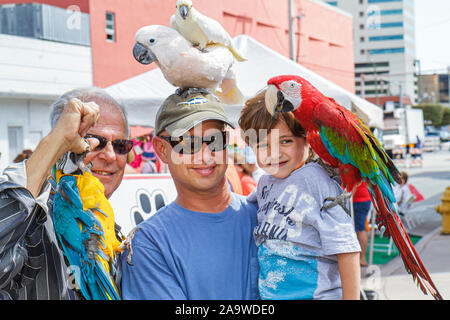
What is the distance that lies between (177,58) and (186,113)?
0.20 meters

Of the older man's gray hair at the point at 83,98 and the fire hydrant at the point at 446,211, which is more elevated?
the older man's gray hair at the point at 83,98

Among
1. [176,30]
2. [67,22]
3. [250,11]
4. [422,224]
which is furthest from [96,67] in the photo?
[176,30]

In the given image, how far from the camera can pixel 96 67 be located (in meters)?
10.0

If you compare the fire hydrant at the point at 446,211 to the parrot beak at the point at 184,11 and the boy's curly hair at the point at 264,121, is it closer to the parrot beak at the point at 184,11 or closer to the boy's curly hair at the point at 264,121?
the boy's curly hair at the point at 264,121

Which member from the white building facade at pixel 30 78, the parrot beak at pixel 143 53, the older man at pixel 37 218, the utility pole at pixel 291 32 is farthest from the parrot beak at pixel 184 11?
the utility pole at pixel 291 32

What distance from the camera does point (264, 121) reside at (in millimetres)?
1676

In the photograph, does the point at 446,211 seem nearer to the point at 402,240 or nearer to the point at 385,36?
the point at 385,36

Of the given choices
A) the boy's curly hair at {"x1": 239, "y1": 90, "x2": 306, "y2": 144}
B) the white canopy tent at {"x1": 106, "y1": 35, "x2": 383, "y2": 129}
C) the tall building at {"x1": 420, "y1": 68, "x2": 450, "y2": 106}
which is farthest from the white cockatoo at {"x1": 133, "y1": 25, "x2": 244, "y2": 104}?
the tall building at {"x1": 420, "y1": 68, "x2": 450, "y2": 106}

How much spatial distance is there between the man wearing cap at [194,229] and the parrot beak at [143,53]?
171mm

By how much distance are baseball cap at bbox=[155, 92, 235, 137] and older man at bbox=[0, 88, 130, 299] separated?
299 mm

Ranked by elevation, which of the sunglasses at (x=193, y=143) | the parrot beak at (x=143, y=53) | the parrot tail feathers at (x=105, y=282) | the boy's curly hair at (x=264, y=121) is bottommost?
the parrot tail feathers at (x=105, y=282)

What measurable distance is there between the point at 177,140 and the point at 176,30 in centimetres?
44

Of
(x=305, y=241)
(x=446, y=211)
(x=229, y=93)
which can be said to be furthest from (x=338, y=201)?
(x=446, y=211)

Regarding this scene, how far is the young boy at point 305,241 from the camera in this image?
56.8 inches
